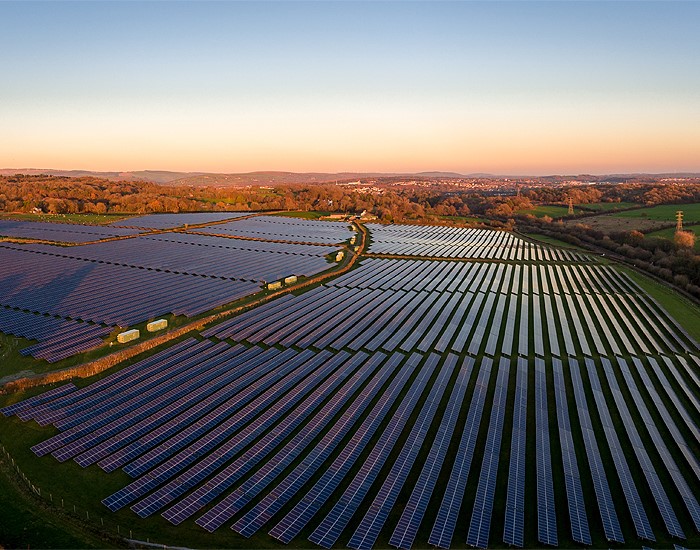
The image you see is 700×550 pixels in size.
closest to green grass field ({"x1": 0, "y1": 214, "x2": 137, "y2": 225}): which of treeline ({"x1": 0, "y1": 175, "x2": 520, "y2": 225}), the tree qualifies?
treeline ({"x1": 0, "y1": 175, "x2": 520, "y2": 225})

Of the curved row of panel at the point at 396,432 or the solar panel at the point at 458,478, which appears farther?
the curved row of panel at the point at 396,432

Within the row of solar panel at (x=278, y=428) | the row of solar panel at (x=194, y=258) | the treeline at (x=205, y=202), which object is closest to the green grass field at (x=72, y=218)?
the treeline at (x=205, y=202)

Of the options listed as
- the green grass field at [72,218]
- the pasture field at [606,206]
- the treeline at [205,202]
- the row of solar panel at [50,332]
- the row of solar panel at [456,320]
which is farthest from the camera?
the pasture field at [606,206]

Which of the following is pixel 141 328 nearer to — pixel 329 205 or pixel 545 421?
pixel 545 421

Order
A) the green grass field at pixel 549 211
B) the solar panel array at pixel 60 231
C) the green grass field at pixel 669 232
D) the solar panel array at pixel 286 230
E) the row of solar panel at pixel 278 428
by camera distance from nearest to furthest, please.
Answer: the row of solar panel at pixel 278 428, the solar panel array at pixel 60 231, the green grass field at pixel 669 232, the solar panel array at pixel 286 230, the green grass field at pixel 549 211

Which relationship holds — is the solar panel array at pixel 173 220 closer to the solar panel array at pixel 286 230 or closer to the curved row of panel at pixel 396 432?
the solar panel array at pixel 286 230

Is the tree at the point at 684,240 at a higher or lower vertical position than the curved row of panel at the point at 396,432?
higher

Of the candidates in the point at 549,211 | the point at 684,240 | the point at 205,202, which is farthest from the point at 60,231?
the point at 549,211
